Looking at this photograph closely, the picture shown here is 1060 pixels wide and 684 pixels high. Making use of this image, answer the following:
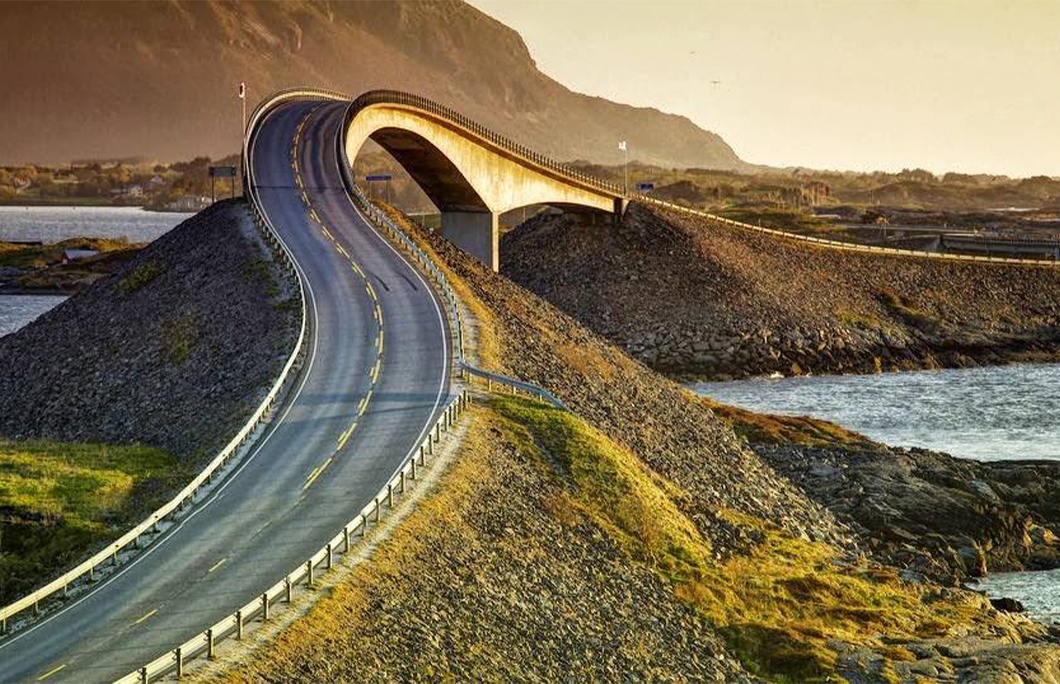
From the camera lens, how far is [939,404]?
97125 millimetres

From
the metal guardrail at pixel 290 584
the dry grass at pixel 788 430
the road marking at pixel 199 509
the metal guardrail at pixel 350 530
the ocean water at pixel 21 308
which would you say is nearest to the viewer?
the metal guardrail at pixel 290 584

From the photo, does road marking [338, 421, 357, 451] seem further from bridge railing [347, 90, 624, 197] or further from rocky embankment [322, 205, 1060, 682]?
bridge railing [347, 90, 624, 197]

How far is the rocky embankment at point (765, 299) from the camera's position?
114 meters

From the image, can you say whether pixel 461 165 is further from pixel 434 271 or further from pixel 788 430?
pixel 788 430

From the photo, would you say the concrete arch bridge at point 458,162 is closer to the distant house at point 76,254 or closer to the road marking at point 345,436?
the road marking at point 345,436

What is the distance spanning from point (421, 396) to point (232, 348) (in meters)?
11.7

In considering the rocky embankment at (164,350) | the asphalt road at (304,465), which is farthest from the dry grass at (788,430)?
the rocky embankment at (164,350)

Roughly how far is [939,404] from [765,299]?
26.9 meters

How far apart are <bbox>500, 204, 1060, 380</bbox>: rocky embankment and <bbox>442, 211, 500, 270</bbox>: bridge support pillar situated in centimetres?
860

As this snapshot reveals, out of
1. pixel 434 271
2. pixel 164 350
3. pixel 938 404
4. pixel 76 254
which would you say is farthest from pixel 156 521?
pixel 76 254

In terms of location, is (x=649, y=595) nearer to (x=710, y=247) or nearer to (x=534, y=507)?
(x=534, y=507)

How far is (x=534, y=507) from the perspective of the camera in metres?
47.7

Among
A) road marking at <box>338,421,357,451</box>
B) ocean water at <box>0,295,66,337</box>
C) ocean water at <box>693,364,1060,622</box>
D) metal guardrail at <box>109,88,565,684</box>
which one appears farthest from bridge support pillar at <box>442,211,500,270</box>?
road marking at <box>338,421,357,451</box>

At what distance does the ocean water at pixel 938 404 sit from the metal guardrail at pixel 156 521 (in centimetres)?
3753
